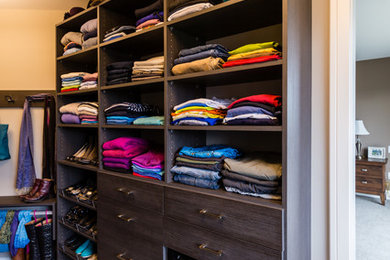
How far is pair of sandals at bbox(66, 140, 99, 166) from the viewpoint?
6.22 ft

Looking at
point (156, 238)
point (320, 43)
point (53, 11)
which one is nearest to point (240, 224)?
point (156, 238)

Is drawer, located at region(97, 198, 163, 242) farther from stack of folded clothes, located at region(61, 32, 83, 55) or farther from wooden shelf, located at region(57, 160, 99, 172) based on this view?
stack of folded clothes, located at region(61, 32, 83, 55)

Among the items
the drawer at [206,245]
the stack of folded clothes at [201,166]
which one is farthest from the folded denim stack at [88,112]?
the drawer at [206,245]

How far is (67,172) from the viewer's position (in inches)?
86.0

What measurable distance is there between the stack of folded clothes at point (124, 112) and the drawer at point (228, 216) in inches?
23.2

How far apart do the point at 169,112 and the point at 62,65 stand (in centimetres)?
141

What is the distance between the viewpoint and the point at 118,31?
1.62 meters

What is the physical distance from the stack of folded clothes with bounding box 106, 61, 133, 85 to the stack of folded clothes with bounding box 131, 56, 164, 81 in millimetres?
89

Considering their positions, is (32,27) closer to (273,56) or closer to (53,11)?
(53,11)

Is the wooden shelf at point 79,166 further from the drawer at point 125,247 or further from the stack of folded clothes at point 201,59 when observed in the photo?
the stack of folded clothes at point 201,59

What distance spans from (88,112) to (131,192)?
0.77 metres

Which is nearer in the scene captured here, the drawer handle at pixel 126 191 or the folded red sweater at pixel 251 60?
the folded red sweater at pixel 251 60

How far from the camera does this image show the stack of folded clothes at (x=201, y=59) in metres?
1.18

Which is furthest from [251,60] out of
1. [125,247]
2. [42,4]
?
[42,4]
